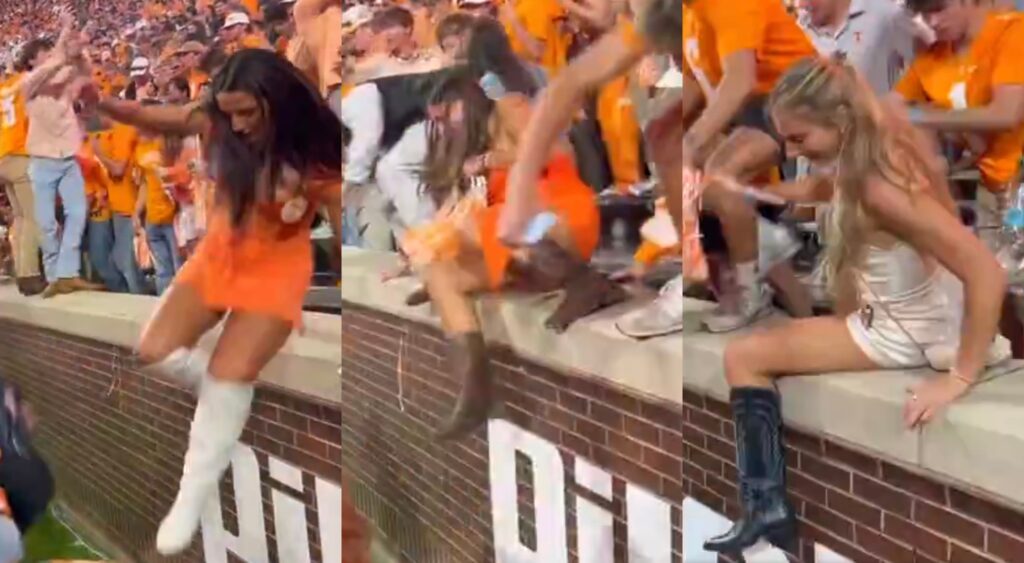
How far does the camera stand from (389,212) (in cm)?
215

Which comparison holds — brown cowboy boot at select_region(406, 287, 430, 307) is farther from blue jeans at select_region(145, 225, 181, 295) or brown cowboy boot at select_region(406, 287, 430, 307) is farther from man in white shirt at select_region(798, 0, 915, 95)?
man in white shirt at select_region(798, 0, 915, 95)

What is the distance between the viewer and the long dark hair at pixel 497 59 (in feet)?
6.38

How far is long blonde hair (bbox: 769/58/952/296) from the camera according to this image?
1560 millimetres

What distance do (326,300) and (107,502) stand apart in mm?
773

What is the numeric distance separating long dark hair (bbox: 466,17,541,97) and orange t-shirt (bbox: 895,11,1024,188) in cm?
64

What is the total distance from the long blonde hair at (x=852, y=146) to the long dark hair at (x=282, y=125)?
895 mm

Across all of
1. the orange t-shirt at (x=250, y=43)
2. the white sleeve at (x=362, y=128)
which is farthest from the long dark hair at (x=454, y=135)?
the orange t-shirt at (x=250, y=43)

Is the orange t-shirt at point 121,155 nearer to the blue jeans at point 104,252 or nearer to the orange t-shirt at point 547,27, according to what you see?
the blue jeans at point 104,252

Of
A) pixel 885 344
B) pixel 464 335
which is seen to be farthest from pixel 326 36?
pixel 885 344

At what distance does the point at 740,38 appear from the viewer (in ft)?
5.69

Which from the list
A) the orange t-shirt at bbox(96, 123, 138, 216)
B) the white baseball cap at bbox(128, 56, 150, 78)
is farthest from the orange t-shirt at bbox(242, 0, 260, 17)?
the orange t-shirt at bbox(96, 123, 138, 216)

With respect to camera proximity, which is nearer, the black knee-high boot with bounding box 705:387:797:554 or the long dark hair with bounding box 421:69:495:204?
the black knee-high boot with bounding box 705:387:797:554

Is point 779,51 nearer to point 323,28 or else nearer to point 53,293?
point 323,28

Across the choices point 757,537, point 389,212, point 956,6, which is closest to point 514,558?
point 757,537
